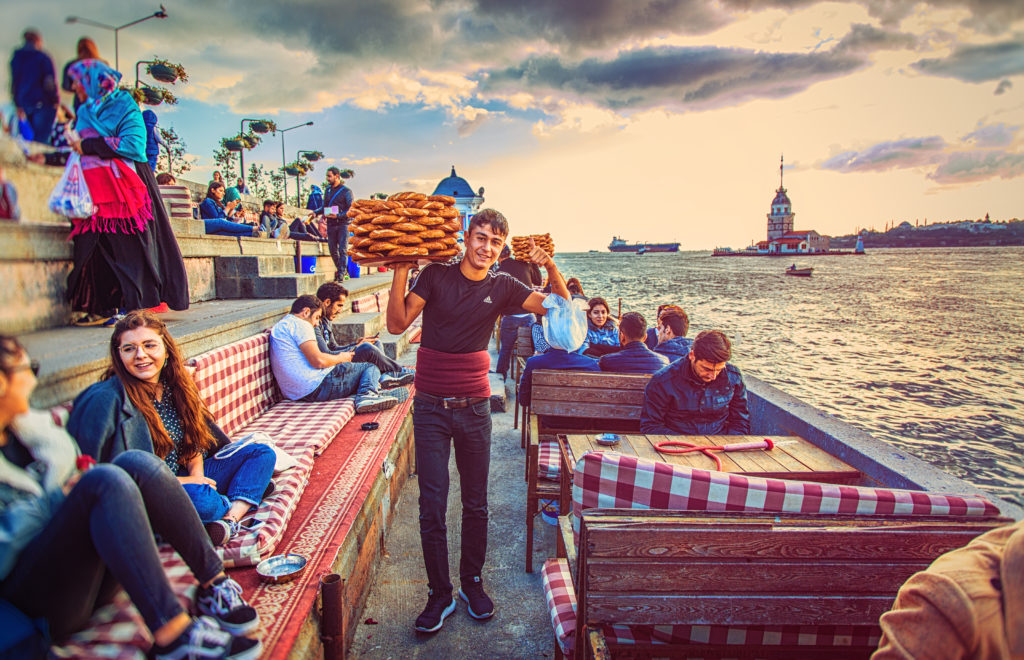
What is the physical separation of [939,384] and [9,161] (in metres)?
20.6

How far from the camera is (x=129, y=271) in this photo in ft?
13.3

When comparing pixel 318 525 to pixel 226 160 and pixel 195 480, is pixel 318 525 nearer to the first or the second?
pixel 195 480

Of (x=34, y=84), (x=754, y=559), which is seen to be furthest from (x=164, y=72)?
(x=754, y=559)

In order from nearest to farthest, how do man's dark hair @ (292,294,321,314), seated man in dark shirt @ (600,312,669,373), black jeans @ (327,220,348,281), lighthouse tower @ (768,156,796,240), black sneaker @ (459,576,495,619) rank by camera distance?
1. black sneaker @ (459,576,495,619)
2. seated man in dark shirt @ (600,312,669,373)
3. man's dark hair @ (292,294,321,314)
4. black jeans @ (327,220,348,281)
5. lighthouse tower @ (768,156,796,240)

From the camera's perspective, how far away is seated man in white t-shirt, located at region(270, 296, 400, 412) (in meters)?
4.80

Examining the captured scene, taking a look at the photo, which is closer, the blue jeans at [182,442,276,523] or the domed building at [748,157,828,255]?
the blue jeans at [182,442,276,523]

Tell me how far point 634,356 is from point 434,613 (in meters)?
2.57

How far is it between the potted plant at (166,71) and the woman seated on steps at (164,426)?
3.31 feet

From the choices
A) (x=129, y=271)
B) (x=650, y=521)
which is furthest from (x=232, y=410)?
(x=650, y=521)

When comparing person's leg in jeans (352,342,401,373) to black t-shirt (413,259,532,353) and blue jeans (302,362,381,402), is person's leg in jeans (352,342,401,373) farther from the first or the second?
black t-shirt (413,259,532,353)

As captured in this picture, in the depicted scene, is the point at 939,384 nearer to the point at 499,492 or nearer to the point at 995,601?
the point at 499,492

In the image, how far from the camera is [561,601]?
7.36 feet

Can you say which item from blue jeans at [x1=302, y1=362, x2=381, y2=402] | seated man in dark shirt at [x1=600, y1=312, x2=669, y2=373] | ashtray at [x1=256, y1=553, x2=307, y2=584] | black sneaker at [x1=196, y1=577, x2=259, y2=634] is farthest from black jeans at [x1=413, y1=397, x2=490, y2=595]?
blue jeans at [x1=302, y1=362, x2=381, y2=402]

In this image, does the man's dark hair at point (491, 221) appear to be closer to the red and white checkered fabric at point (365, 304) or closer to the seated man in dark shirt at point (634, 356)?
the seated man in dark shirt at point (634, 356)
